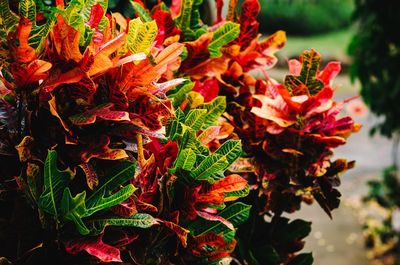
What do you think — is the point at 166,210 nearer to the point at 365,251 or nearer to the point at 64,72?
the point at 64,72

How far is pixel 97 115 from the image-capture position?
3.45 ft

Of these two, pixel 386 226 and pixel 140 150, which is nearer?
pixel 140 150

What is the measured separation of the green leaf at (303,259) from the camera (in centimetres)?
159

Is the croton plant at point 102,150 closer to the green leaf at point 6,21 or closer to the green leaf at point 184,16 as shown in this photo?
the green leaf at point 6,21

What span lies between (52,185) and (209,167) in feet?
1.07

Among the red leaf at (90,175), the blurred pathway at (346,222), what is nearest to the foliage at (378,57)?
the blurred pathway at (346,222)

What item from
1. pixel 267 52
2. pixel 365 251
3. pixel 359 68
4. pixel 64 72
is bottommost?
pixel 365 251

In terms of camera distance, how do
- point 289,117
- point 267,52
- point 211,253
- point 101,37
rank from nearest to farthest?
point 101,37 < point 211,253 < point 289,117 < point 267,52

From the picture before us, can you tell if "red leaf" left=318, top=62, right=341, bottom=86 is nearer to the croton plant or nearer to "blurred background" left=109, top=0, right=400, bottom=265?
the croton plant

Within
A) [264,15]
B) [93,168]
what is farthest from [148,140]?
[264,15]

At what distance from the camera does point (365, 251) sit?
4.80 m

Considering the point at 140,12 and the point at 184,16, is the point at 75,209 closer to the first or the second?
the point at 140,12

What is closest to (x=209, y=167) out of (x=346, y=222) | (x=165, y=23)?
(x=165, y=23)

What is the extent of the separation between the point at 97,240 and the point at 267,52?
2.99ft
